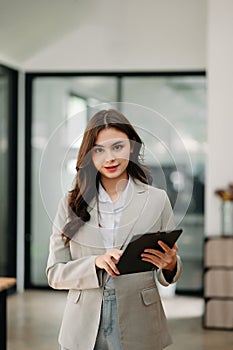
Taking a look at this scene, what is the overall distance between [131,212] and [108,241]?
91 mm

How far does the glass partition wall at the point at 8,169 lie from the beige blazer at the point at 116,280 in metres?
3.71

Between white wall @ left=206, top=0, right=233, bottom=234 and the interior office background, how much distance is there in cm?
52

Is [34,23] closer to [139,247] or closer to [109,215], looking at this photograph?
[109,215]

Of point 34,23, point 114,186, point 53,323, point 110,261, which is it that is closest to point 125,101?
point 34,23

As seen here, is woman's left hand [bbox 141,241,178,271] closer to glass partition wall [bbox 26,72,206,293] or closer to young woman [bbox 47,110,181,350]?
A: young woman [bbox 47,110,181,350]

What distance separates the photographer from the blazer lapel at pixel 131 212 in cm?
160

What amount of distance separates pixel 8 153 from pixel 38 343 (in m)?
1.81

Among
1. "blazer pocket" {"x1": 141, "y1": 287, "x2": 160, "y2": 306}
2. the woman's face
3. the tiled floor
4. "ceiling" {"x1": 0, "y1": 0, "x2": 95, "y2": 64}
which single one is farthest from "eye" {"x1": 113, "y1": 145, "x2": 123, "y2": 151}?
"ceiling" {"x1": 0, "y1": 0, "x2": 95, "y2": 64}

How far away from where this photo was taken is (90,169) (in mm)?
1631

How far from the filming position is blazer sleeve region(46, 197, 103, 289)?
5.31 feet

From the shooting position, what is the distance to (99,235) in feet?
5.32

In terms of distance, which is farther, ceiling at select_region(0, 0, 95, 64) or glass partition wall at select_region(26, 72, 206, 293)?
glass partition wall at select_region(26, 72, 206, 293)

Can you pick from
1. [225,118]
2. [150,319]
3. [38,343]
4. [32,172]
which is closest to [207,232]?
[225,118]

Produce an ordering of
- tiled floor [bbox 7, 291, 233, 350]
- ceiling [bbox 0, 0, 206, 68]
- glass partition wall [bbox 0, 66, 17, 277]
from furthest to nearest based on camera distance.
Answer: glass partition wall [bbox 0, 66, 17, 277] < ceiling [bbox 0, 0, 206, 68] < tiled floor [bbox 7, 291, 233, 350]
